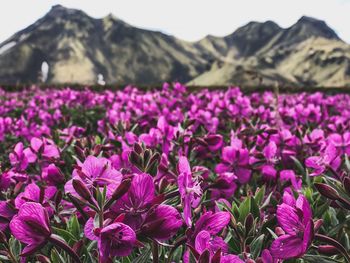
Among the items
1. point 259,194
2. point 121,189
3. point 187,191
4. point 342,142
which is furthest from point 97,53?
point 121,189

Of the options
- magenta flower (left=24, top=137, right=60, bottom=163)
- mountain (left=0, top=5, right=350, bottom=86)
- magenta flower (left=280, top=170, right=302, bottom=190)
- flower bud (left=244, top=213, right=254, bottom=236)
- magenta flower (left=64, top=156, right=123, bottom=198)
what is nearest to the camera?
magenta flower (left=64, top=156, right=123, bottom=198)

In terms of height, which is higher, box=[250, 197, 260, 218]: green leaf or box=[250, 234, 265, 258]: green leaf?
box=[250, 197, 260, 218]: green leaf

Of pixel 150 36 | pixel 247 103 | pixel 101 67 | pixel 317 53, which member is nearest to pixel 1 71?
pixel 101 67

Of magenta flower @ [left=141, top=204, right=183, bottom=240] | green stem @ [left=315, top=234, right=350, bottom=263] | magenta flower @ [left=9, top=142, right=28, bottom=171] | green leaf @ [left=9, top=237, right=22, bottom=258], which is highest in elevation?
magenta flower @ [left=141, top=204, right=183, bottom=240]

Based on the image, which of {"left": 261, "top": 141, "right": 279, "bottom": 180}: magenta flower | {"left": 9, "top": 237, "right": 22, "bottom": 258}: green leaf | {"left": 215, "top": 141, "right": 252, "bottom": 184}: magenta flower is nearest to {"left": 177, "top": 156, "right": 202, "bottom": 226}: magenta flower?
{"left": 9, "top": 237, "right": 22, "bottom": 258}: green leaf

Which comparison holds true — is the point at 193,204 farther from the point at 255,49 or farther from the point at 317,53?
the point at 255,49

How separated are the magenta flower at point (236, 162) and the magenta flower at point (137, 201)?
1.21 m

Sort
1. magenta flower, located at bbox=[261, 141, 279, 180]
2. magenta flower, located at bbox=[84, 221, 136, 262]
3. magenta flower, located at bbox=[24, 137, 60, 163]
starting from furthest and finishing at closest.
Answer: magenta flower, located at bbox=[24, 137, 60, 163], magenta flower, located at bbox=[261, 141, 279, 180], magenta flower, located at bbox=[84, 221, 136, 262]

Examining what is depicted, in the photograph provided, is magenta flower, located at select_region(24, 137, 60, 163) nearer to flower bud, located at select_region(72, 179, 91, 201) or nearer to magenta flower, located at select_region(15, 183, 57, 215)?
magenta flower, located at select_region(15, 183, 57, 215)

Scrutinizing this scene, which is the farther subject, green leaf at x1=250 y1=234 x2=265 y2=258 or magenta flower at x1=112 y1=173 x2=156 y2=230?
green leaf at x1=250 y1=234 x2=265 y2=258

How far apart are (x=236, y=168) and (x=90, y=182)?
1.21m

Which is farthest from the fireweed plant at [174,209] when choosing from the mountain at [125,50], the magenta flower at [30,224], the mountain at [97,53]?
the mountain at [97,53]

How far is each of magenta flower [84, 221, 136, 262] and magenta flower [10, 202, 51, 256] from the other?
0.14m

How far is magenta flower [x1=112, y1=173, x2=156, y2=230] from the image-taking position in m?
1.33
